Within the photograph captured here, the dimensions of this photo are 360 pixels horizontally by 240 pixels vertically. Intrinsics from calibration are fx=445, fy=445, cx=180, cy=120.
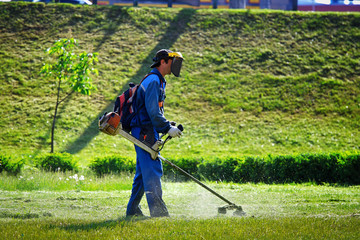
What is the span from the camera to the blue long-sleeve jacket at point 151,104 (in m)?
5.57

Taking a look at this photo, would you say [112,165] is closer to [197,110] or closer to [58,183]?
[58,183]

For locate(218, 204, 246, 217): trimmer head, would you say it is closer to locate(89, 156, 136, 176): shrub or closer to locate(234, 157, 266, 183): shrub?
locate(234, 157, 266, 183): shrub

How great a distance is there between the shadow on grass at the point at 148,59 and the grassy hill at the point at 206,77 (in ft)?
0.17

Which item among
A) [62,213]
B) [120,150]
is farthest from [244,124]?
[62,213]

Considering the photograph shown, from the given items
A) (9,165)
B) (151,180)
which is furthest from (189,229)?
(9,165)

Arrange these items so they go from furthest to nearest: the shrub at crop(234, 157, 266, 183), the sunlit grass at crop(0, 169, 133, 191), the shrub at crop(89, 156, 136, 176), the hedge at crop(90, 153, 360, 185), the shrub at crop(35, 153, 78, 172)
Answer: the shrub at crop(35, 153, 78, 172)
the shrub at crop(89, 156, 136, 176)
the shrub at crop(234, 157, 266, 183)
the hedge at crop(90, 153, 360, 185)
the sunlit grass at crop(0, 169, 133, 191)

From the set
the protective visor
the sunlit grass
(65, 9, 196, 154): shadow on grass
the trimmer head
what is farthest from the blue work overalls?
(65, 9, 196, 154): shadow on grass

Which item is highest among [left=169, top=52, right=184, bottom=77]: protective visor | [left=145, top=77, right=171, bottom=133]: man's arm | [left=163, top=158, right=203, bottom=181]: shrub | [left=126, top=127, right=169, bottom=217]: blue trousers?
[left=169, top=52, right=184, bottom=77]: protective visor

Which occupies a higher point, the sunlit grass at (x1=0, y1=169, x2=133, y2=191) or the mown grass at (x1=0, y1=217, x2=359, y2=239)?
the mown grass at (x1=0, y1=217, x2=359, y2=239)

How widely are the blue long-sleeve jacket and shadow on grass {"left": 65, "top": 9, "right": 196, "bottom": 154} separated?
31.2ft

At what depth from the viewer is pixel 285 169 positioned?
10.6 m

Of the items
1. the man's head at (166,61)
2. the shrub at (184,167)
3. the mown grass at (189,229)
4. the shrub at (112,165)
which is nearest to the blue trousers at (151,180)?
the mown grass at (189,229)

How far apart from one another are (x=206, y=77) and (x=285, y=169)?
30.2ft

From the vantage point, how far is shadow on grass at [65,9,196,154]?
605 inches
